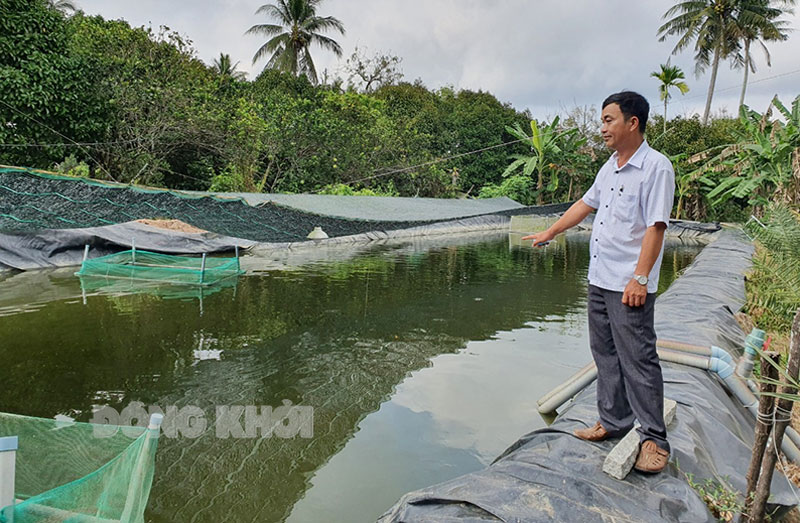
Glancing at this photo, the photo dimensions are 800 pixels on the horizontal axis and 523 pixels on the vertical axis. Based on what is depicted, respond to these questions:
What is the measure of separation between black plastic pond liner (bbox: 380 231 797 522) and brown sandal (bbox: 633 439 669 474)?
3 centimetres

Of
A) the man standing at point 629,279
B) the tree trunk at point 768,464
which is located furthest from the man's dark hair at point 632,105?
the tree trunk at point 768,464

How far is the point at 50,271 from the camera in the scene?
7012mm

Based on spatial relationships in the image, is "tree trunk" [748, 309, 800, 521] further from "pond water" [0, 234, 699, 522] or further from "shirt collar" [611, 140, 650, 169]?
"pond water" [0, 234, 699, 522]

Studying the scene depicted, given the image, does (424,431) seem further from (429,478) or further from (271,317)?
(271,317)

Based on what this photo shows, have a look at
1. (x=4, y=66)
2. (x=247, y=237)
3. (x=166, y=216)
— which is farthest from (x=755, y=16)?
(x=4, y=66)

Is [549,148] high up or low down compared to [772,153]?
up

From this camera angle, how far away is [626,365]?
1769 mm

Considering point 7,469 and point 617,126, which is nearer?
point 7,469

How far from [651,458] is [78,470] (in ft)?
6.03

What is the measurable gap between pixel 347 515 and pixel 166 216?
7986 millimetres

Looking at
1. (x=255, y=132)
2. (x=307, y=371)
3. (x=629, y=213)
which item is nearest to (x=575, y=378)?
(x=629, y=213)

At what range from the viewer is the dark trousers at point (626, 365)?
171 cm

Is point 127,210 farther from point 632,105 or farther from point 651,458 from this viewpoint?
point 651,458

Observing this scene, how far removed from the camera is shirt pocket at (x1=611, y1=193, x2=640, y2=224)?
1739 mm
